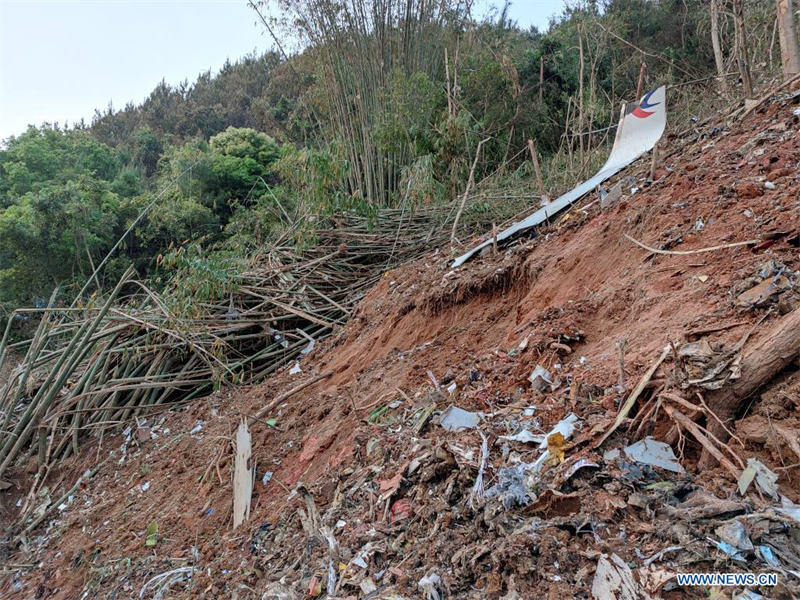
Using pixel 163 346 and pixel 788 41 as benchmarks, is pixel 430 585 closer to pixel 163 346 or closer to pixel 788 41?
pixel 163 346

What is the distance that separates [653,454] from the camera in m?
A: 1.42

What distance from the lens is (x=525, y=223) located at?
3.53 m

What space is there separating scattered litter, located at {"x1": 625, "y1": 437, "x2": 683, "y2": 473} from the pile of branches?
9.61ft

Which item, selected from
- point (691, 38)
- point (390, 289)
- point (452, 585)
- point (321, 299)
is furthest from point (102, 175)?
point (452, 585)

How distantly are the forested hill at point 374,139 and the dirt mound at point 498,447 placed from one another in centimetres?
151

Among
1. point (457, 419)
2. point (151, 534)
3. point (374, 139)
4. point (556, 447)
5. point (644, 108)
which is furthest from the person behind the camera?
point (374, 139)

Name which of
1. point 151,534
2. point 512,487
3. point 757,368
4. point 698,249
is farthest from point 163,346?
point 757,368

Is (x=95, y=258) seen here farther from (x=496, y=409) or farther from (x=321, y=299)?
(x=496, y=409)

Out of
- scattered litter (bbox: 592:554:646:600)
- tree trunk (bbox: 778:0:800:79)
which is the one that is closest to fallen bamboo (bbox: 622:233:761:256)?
scattered litter (bbox: 592:554:646:600)

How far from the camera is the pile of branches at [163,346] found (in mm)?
3830

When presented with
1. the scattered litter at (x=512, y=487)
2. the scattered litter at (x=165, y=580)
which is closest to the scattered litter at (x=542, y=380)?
the scattered litter at (x=512, y=487)

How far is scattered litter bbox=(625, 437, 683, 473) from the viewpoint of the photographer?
1382 millimetres

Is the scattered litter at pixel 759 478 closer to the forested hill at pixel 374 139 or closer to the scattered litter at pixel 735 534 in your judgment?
the scattered litter at pixel 735 534

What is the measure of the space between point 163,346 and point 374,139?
3.45 meters
